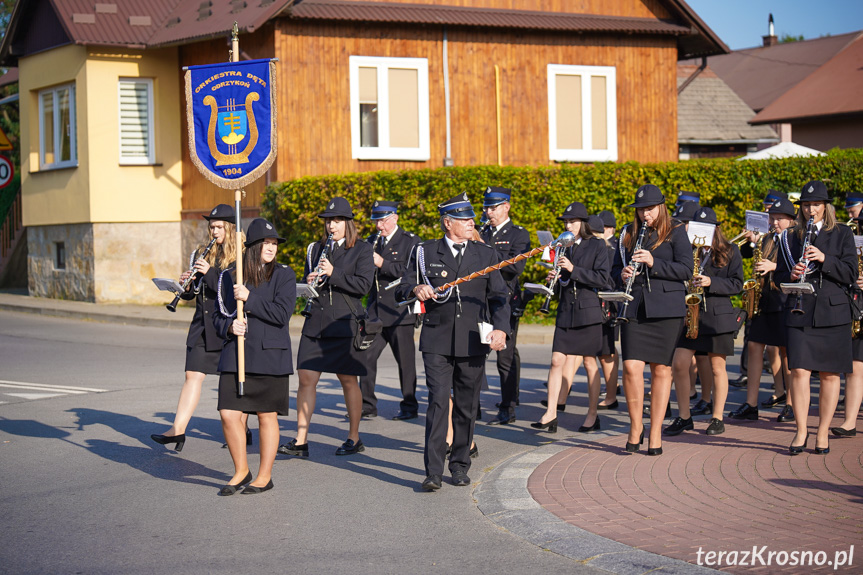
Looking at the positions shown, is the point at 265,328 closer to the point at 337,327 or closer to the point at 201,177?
the point at 337,327

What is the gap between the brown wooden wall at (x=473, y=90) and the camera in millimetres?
21328

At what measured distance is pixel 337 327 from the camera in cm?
852

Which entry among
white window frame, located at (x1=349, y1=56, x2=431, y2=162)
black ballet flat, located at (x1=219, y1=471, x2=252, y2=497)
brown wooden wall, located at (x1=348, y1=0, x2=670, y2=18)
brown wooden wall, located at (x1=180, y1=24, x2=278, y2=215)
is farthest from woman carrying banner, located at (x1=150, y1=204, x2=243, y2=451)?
brown wooden wall, located at (x1=348, y1=0, x2=670, y2=18)

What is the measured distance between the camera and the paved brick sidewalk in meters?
5.58

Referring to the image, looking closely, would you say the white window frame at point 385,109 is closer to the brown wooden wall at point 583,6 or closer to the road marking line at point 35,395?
the brown wooden wall at point 583,6

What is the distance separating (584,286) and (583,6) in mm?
15774

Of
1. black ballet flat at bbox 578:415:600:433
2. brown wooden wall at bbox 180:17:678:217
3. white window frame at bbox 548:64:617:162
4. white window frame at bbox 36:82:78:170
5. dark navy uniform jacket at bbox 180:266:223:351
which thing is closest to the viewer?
dark navy uniform jacket at bbox 180:266:223:351

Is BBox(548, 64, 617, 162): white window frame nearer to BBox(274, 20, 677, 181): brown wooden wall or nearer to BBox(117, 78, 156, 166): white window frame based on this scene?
BBox(274, 20, 677, 181): brown wooden wall

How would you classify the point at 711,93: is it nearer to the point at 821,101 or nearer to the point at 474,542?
the point at 821,101

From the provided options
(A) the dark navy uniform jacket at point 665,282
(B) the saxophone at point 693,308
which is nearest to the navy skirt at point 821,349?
(A) the dark navy uniform jacket at point 665,282

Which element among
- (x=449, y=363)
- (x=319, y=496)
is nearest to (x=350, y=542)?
(x=319, y=496)

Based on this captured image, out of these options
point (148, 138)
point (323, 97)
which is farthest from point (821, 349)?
point (148, 138)

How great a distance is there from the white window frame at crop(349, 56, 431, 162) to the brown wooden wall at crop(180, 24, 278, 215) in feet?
6.11

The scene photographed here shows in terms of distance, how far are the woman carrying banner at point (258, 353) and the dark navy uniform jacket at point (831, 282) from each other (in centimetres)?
393
